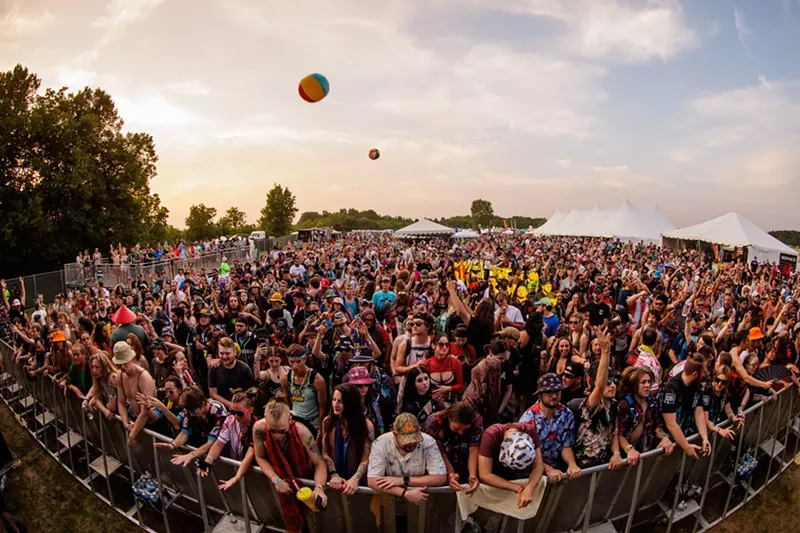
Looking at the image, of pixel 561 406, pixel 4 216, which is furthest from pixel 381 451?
pixel 4 216

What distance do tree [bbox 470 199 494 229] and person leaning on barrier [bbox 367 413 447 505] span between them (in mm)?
115063

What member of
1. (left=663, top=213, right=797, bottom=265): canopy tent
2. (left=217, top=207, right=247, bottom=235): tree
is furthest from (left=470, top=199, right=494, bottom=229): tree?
(left=663, top=213, right=797, bottom=265): canopy tent

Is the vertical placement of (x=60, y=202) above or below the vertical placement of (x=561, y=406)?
above

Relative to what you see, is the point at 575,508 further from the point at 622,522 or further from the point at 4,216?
the point at 4,216

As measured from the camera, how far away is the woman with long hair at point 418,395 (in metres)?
4.20

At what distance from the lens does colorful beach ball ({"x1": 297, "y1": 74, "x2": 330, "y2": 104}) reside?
9.36m

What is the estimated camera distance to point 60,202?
76.4ft

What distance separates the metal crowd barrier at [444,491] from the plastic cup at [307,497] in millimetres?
117

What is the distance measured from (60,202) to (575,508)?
28.8 meters

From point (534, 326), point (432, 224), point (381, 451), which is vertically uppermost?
point (432, 224)

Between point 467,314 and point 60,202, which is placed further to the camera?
point 60,202

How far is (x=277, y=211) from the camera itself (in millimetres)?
61875

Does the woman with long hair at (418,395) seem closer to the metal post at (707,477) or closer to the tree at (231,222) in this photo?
the metal post at (707,477)

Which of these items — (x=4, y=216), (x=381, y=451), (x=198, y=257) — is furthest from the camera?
(x=4, y=216)
